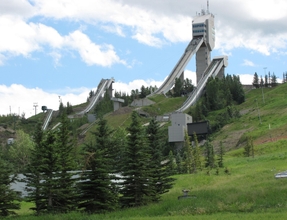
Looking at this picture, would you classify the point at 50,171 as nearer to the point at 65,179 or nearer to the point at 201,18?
the point at 65,179

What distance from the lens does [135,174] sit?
30188 mm

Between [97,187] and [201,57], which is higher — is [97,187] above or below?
below

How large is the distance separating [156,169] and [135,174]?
2466 mm

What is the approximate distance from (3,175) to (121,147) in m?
9.37

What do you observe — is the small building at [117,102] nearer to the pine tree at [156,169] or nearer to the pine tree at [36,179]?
the pine tree at [156,169]

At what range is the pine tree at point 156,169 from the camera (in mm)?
31609

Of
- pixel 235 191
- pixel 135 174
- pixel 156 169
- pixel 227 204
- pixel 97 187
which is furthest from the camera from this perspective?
pixel 156 169

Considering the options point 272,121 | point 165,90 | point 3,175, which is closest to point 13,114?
point 165,90

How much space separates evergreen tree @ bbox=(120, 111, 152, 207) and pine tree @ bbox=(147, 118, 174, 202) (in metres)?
0.68

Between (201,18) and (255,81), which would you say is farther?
(201,18)

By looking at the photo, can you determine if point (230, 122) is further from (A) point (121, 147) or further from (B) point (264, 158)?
(A) point (121, 147)

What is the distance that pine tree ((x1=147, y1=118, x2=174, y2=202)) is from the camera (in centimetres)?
3161

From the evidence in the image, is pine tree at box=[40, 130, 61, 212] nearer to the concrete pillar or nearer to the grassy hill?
the grassy hill

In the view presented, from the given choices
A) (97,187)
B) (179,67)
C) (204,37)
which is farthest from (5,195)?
(204,37)
